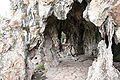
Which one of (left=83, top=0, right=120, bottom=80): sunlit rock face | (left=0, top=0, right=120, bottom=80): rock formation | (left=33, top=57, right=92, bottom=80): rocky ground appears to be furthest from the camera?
(left=33, top=57, right=92, bottom=80): rocky ground

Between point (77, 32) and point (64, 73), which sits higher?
point (77, 32)

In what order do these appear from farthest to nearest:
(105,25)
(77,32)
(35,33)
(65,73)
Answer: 1. (77,32)
2. (65,73)
3. (35,33)
4. (105,25)

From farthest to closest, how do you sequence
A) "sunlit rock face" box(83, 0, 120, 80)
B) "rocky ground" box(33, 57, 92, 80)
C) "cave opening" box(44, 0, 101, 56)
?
"cave opening" box(44, 0, 101, 56)
"rocky ground" box(33, 57, 92, 80)
"sunlit rock face" box(83, 0, 120, 80)

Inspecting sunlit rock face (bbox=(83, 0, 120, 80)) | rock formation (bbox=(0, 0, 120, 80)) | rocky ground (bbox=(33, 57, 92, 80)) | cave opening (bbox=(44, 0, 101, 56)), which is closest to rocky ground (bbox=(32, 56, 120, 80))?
rocky ground (bbox=(33, 57, 92, 80))

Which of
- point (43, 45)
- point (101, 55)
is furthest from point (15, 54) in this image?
point (101, 55)

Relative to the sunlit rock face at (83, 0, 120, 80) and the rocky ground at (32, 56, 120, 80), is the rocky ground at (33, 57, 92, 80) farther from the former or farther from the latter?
the sunlit rock face at (83, 0, 120, 80)

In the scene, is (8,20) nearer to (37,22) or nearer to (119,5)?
(37,22)

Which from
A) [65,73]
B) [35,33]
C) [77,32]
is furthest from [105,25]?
[77,32]

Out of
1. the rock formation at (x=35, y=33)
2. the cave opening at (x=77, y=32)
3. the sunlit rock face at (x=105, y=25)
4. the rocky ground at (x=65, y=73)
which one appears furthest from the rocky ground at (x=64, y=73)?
the cave opening at (x=77, y=32)

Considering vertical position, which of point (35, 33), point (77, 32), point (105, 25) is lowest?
point (77, 32)

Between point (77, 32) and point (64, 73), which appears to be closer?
point (64, 73)

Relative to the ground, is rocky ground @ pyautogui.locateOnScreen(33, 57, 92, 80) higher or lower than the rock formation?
lower

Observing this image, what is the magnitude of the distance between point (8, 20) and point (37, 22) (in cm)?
174

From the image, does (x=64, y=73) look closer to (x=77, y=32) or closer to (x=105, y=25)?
(x=105, y=25)
